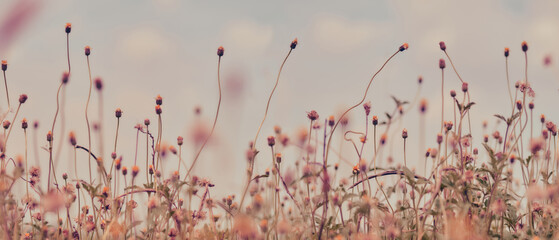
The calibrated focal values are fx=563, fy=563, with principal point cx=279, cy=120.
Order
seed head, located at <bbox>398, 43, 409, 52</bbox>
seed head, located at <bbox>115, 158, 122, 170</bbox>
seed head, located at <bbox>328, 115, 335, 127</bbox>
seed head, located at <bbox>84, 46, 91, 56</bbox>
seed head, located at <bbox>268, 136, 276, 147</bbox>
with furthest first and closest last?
seed head, located at <bbox>84, 46, 91, 56</bbox>, seed head, located at <bbox>115, 158, 122, 170</bbox>, seed head, located at <bbox>398, 43, 409, 52</bbox>, seed head, located at <bbox>328, 115, 335, 127</bbox>, seed head, located at <bbox>268, 136, 276, 147</bbox>

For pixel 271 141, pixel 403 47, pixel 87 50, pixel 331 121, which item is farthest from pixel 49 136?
pixel 403 47

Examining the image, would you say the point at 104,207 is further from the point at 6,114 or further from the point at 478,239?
the point at 478,239

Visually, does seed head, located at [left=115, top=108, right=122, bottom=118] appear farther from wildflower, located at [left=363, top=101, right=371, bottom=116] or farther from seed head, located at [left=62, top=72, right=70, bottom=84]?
wildflower, located at [left=363, top=101, right=371, bottom=116]

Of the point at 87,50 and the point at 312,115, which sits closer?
the point at 312,115

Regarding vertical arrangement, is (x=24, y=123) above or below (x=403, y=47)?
below

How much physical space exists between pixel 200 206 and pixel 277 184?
1.29 feet

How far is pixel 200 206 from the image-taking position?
2707 mm

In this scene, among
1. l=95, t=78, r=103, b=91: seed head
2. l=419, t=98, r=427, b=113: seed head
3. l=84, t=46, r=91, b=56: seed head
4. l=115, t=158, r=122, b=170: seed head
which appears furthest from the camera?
l=84, t=46, r=91, b=56: seed head

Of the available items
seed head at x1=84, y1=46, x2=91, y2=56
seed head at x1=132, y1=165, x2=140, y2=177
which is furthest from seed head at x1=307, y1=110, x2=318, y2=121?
seed head at x1=84, y1=46, x2=91, y2=56

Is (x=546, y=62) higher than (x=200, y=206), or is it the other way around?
(x=546, y=62)

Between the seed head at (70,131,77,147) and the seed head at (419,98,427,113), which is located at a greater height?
the seed head at (419,98,427,113)

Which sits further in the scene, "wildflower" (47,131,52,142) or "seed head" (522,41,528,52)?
"seed head" (522,41,528,52)

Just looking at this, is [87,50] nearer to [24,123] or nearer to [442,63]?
[24,123]

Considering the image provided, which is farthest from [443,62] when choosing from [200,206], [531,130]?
[200,206]
